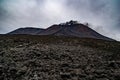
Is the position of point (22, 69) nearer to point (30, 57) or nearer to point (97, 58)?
point (30, 57)

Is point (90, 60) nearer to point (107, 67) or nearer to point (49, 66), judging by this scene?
point (107, 67)

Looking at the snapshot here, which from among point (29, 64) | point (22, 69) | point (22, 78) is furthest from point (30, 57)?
point (22, 78)

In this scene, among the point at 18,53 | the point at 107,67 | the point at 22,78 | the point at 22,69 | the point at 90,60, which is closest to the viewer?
the point at 22,78

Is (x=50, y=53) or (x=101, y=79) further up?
(x=50, y=53)

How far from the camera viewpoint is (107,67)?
23609 millimetres

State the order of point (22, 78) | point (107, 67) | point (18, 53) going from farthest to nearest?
point (18, 53)
point (107, 67)
point (22, 78)

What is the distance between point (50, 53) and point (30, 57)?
379cm

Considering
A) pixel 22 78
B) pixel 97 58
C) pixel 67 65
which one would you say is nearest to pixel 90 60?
pixel 97 58

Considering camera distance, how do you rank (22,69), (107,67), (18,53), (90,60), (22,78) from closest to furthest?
(22,78) < (22,69) < (107,67) < (90,60) < (18,53)

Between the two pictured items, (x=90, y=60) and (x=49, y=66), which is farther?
(x=90, y=60)

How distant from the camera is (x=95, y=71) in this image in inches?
864

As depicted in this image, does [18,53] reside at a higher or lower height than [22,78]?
higher

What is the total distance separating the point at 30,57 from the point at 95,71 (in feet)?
34.0

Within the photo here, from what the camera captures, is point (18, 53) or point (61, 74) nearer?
point (61, 74)
